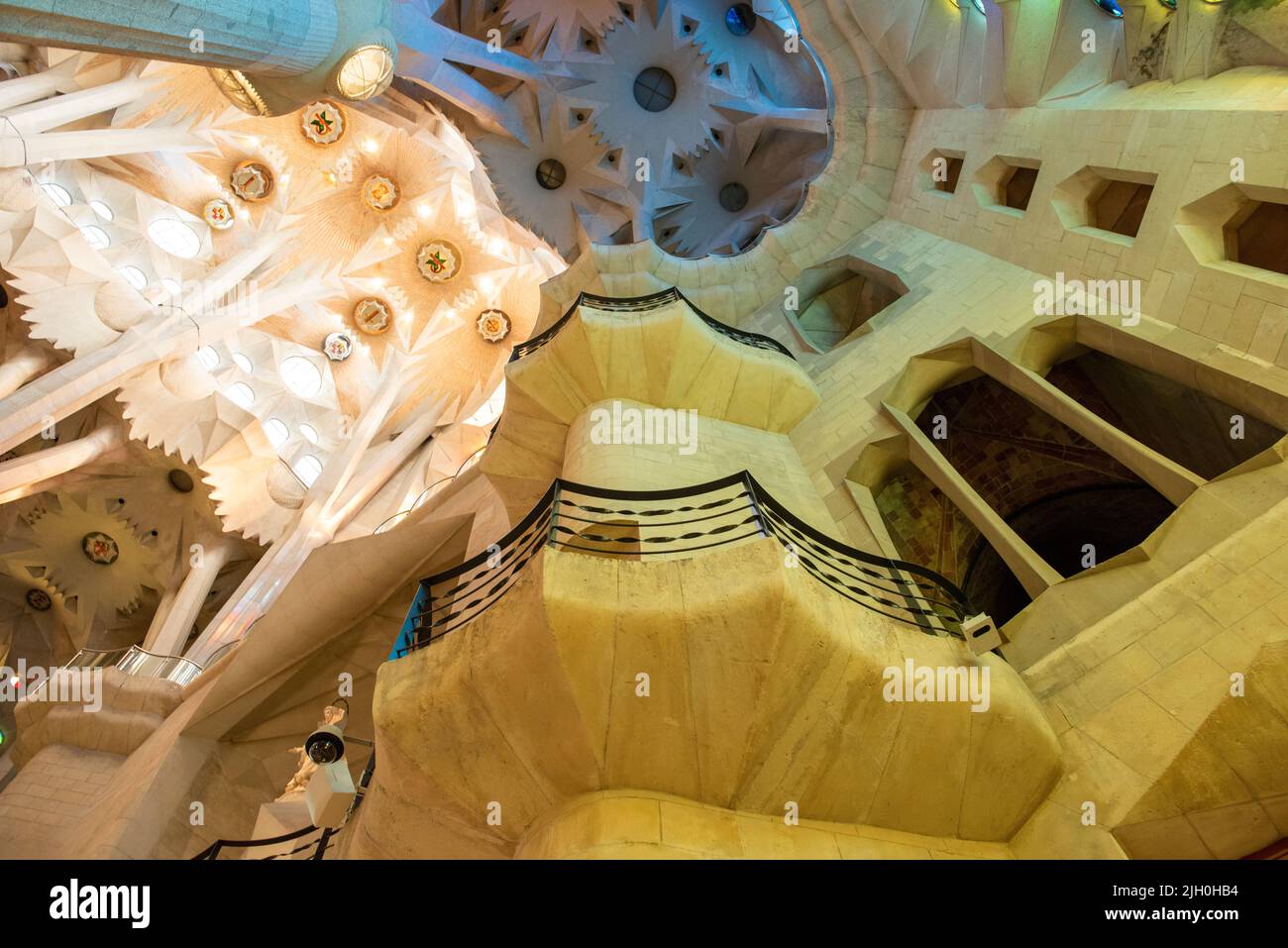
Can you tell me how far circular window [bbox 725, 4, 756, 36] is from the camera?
20.9m

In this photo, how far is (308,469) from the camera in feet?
67.6

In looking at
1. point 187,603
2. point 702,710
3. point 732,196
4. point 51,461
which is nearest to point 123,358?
point 51,461

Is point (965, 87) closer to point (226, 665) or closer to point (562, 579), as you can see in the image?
point (562, 579)

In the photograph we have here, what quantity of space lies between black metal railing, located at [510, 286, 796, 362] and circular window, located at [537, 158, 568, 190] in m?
12.8

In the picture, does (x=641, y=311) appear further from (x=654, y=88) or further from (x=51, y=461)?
(x=654, y=88)

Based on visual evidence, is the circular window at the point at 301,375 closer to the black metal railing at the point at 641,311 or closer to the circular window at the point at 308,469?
the circular window at the point at 308,469

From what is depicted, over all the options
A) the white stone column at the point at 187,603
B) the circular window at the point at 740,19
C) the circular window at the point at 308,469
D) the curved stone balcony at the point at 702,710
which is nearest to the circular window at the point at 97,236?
the circular window at the point at 308,469

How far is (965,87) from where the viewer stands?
38.3 ft

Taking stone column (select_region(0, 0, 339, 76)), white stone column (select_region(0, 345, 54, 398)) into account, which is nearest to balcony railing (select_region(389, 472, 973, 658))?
stone column (select_region(0, 0, 339, 76))

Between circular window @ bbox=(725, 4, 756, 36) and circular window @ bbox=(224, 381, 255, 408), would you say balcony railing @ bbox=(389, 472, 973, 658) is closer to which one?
circular window @ bbox=(224, 381, 255, 408)

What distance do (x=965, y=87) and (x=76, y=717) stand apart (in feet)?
53.2

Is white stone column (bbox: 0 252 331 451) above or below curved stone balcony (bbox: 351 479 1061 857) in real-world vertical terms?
above

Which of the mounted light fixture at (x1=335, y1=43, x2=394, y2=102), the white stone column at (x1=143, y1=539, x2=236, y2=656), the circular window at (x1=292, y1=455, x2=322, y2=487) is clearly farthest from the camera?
the circular window at (x1=292, y1=455, x2=322, y2=487)

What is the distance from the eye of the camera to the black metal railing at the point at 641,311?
8.78m
